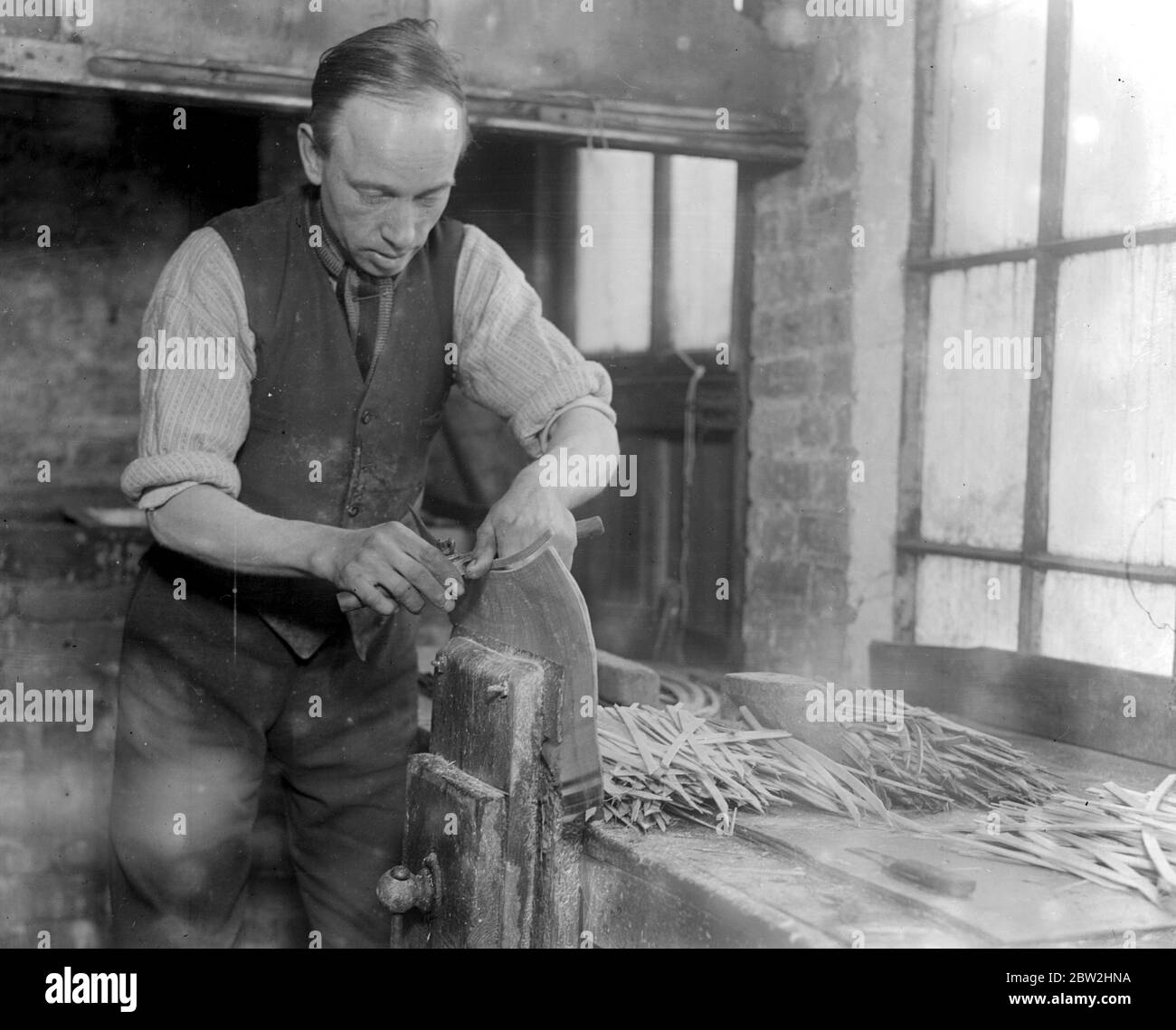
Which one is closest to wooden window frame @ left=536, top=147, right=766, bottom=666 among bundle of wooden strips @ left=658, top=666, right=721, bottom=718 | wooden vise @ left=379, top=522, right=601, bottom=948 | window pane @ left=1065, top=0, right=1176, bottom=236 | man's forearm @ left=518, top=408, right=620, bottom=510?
bundle of wooden strips @ left=658, top=666, right=721, bottom=718

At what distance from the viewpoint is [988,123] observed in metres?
3.17

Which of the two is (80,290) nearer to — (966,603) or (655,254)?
(655,254)

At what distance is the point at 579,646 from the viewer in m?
1.76

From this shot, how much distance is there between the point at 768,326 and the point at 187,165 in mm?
2535

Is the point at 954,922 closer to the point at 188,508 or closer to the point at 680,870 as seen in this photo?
the point at 680,870

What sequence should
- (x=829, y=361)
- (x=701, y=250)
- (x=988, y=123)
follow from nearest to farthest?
(x=988, y=123), (x=829, y=361), (x=701, y=250)

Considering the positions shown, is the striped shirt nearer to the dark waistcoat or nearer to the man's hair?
the dark waistcoat

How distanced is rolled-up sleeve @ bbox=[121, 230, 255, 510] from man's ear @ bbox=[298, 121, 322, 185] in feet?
0.70

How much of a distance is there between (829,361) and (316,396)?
1.85 metres

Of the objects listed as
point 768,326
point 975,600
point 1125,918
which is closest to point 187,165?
point 768,326

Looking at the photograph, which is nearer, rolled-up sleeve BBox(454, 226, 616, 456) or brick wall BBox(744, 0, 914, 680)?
rolled-up sleeve BBox(454, 226, 616, 456)

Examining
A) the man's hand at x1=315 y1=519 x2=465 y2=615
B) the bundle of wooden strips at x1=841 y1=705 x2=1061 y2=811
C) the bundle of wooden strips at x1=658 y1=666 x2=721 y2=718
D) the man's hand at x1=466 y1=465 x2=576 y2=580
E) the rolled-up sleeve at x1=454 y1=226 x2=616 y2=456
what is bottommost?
the bundle of wooden strips at x1=658 y1=666 x2=721 y2=718

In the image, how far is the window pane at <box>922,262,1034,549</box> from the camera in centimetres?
307

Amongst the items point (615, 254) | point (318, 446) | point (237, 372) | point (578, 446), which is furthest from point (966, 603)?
point (237, 372)
